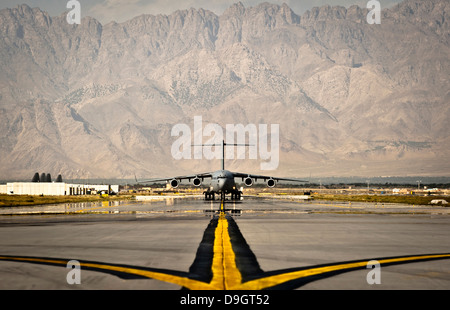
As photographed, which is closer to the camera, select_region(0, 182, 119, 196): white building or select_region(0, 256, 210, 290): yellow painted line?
select_region(0, 256, 210, 290): yellow painted line

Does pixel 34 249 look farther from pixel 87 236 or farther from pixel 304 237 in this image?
pixel 304 237

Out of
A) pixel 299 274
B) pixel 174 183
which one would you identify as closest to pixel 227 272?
pixel 299 274

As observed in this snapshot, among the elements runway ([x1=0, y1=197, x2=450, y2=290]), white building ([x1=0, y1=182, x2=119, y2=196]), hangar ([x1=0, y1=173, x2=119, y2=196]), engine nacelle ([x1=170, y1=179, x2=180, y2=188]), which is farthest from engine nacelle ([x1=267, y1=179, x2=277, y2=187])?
white building ([x1=0, y1=182, x2=119, y2=196])

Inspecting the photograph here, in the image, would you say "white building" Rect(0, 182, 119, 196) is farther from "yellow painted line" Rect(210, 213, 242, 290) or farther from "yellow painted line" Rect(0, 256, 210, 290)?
"yellow painted line" Rect(0, 256, 210, 290)

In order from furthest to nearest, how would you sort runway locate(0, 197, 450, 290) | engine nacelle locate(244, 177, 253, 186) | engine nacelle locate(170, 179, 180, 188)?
engine nacelle locate(244, 177, 253, 186) < engine nacelle locate(170, 179, 180, 188) < runway locate(0, 197, 450, 290)

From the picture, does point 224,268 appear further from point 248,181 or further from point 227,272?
point 248,181

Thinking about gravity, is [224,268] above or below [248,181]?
below

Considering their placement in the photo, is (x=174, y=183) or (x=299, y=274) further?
(x=174, y=183)
